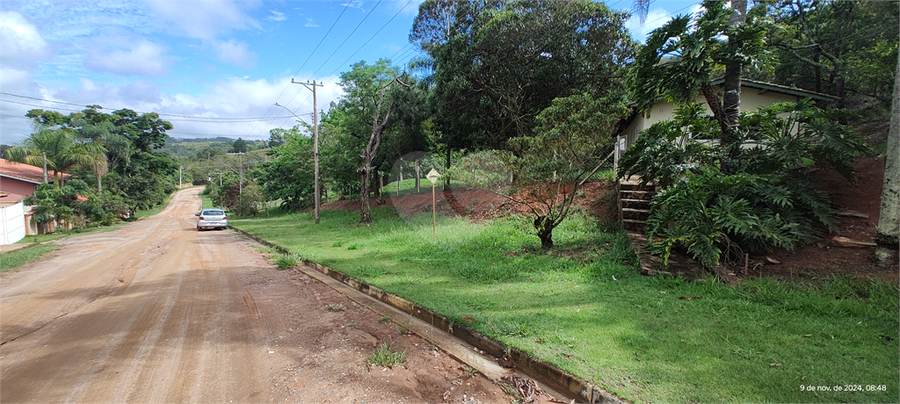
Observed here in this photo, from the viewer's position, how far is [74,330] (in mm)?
5094

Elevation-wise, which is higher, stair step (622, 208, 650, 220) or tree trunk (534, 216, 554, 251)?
stair step (622, 208, 650, 220)

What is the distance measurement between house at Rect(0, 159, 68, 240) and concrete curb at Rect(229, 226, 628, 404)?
22.7m

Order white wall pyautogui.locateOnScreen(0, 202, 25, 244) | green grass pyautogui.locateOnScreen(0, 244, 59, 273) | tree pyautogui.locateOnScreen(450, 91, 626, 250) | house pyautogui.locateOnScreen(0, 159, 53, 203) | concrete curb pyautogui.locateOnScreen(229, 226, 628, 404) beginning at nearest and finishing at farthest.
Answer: concrete curb pyautogui.locateOnScreen(229, 226, 628, 404), tree pyautogui.locateOnScreen(450, 91, 626, 250), green grass pyautogui.locateOnScreen(0, 244, 59, 273), white wall pyautogui.locateOnScreen(0, 202, 25, 244), house pyautogui.locateOnScreen(0, 159, 53, 203)

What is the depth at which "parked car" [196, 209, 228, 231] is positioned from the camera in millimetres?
22656

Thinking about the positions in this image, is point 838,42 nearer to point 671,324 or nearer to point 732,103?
point 732,103

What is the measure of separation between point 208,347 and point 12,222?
23404 mm

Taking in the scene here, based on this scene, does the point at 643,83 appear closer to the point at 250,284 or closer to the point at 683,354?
the point at 683,354

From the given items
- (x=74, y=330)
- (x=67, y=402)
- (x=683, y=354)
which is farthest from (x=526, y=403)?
(x=74, y=330)

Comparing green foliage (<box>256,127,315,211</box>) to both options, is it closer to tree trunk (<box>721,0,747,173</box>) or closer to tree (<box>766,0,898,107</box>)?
tree trunk (<box>721,0,747,173</box>)

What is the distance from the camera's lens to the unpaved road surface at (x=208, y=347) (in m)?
3.42

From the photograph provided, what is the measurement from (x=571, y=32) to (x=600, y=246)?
10436 mm

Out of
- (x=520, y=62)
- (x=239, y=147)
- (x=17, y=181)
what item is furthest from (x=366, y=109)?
(x=239, y=147)

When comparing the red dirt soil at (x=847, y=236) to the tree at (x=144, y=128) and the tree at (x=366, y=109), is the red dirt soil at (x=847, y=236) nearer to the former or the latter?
the tree at (x=366, y=109)

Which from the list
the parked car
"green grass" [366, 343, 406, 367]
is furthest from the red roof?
"green grass" [366, 343, 406, 367]
